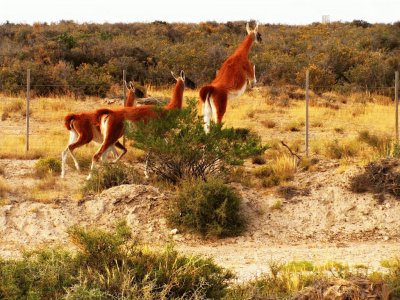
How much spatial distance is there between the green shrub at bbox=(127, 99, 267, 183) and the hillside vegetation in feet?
32.9

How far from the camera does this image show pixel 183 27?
52.2 meters

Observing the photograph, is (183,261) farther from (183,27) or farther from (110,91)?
(183,27)

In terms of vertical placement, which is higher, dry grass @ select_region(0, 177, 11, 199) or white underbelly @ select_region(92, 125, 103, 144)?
white underbelly @ select_region(92, 125, 103, 144)

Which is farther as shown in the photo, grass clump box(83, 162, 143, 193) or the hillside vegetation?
the hillside vegetation

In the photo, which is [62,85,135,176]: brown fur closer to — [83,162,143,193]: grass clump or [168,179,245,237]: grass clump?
[83,162,143,193]: grass clump

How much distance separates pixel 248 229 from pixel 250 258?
1.96 metres

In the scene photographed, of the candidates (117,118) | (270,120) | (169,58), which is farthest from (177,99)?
(169,58)

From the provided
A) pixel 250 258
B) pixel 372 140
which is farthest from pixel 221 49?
pixel 250 258

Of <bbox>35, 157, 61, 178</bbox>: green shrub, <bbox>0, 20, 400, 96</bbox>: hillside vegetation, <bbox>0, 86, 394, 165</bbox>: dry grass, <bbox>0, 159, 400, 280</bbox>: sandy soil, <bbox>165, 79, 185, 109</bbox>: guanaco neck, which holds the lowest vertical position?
<bbox>0, 159, 400, 280</bbox>: sandy soil

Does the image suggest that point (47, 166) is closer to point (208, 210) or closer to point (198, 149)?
point (198, 149)

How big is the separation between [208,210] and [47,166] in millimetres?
5614

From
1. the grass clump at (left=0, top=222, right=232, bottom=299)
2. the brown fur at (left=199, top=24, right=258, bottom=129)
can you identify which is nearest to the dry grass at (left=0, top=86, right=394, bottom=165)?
the brown fur at (left=199, top=24, right=258, bottom=129)

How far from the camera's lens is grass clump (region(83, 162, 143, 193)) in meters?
16.4

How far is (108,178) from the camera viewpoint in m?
16.5
